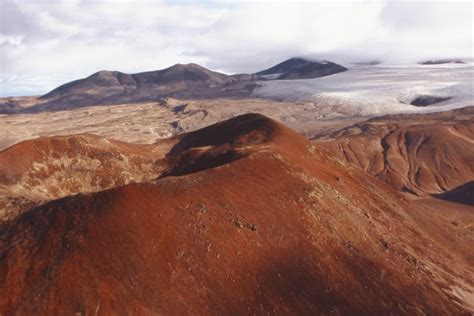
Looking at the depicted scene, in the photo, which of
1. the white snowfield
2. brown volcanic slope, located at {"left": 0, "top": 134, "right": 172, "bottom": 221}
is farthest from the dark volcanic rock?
brown volcanic slope, located at {"left": 0, "top": 134, "right": 172, "bottom": 221}

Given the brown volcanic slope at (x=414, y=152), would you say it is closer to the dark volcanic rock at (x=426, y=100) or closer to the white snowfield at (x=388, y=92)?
the white snowfield at (x=388, y=92)

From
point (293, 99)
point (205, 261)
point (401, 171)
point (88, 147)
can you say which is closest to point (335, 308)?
point (205, 261)

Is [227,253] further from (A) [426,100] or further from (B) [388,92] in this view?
(B) [388,92]

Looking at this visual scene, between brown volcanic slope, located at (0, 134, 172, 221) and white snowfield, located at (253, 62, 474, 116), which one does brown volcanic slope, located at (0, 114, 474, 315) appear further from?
white snowfield, located at (253, 62, 474, 116)

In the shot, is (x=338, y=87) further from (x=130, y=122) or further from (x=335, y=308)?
(x=335, y=308)

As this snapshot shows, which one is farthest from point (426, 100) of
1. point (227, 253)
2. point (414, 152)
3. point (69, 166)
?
point (227, 253)

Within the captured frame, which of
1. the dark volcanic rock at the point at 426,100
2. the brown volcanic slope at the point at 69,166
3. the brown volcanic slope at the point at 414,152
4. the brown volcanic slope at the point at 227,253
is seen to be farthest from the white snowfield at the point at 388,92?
the brown volcanic slope at the point at 227,253
